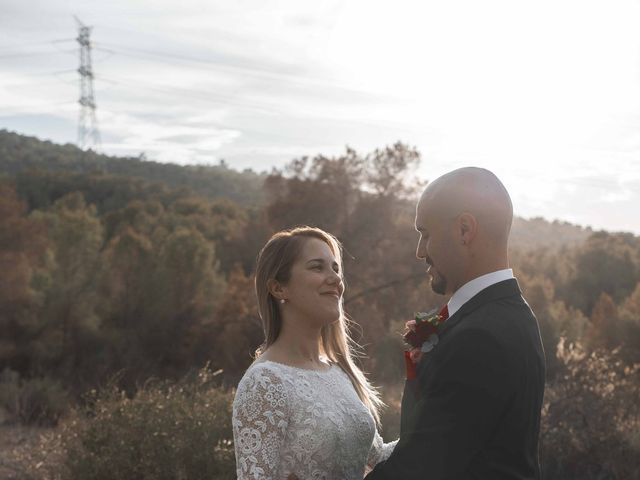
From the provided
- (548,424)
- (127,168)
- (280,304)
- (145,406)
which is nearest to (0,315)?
(145,406)

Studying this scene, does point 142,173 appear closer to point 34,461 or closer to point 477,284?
point 34,461

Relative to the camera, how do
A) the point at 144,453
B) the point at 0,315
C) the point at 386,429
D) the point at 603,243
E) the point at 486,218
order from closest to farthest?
the point at 486,218
the point at 144,453
the point at 386,429
the point at 0,315
the point at 603,243

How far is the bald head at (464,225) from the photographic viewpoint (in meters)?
2.57

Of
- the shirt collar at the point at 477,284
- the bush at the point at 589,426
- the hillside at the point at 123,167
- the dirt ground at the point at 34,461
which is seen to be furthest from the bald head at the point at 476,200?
the hillside at the point at 123,167

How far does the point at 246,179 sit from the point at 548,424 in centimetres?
6382

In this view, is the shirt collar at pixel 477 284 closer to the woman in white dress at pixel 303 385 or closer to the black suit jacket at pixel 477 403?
the black suit jacket at pixel 477 403

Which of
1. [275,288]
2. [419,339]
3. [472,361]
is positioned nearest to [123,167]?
[275,288]

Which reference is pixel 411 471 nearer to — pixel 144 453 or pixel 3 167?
pixel 144 453

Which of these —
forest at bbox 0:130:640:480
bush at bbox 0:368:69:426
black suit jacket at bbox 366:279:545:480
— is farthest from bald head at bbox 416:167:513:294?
bush at bbox 0:368:69:426

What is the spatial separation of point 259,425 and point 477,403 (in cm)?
102

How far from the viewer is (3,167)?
58.7 metres

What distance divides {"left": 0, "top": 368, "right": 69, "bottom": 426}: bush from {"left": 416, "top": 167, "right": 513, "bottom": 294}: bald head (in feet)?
48.2

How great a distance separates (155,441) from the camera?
7992 millimetres

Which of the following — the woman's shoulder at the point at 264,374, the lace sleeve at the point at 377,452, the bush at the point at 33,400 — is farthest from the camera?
the bush at the point at 33,400
